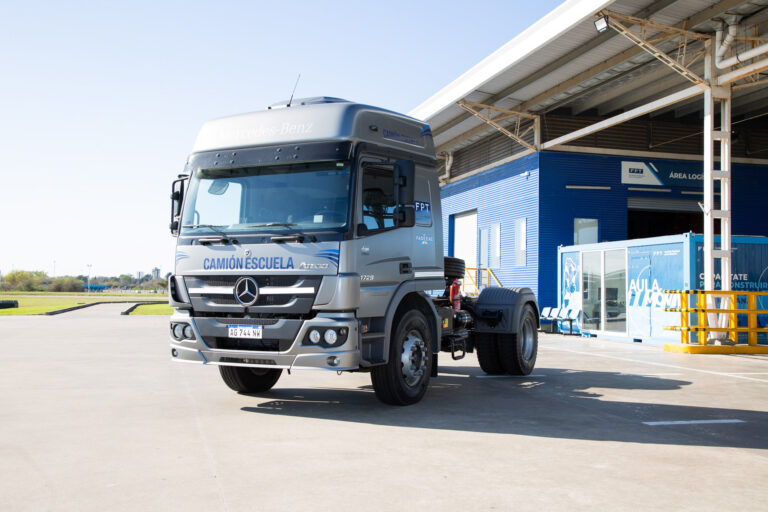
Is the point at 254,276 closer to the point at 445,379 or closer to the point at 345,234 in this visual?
the point at 345,234

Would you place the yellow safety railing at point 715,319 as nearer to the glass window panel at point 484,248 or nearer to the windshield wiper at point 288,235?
the windshield wiper at point 288,235

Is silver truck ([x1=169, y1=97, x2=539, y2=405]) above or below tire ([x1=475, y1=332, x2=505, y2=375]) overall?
above

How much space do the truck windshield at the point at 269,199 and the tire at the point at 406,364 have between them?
148 cm

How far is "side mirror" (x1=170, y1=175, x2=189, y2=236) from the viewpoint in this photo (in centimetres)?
802

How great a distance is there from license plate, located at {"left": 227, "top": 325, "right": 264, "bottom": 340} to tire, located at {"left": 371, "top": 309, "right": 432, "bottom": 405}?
1342 mm

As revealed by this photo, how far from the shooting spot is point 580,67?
21188 mm

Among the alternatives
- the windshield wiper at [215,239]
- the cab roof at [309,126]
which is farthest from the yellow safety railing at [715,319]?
the windshield wiper at [215,239]

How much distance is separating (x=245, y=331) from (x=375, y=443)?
6.38 ft

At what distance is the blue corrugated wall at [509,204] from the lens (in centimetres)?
2538

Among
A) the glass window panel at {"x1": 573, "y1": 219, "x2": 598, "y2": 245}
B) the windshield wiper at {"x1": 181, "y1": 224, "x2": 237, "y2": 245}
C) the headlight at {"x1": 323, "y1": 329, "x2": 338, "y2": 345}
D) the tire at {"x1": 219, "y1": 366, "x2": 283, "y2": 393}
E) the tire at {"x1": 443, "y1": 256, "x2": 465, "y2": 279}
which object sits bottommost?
the tire at {"x1": 219, "y1": 366, "x2": 283, "y2": 393}

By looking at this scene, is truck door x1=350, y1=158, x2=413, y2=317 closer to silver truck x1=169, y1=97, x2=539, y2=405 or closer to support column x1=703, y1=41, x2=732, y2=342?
silver truck x1=169, y1=97, x2=539, y2=405

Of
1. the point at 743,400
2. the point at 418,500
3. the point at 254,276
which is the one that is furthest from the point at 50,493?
the point at 743,400

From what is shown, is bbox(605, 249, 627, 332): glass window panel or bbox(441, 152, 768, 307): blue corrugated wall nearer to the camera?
bbox(605, 249, 627, 332): glass window panel

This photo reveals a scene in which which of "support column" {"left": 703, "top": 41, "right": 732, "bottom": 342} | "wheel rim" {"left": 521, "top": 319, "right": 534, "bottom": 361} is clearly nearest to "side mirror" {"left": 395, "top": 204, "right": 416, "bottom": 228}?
"wheel rim" {"left": 521, "top": 319, "right": 534, "bottom": 361}
